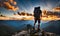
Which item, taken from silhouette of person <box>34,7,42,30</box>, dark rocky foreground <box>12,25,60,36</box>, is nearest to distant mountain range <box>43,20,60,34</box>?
dark rocky foreground <box>12,25,60,36</box>

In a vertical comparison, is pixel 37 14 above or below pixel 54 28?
above

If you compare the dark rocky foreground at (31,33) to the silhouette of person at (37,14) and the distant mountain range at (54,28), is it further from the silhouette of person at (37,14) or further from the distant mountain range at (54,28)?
the silhouette of person at (37,14)

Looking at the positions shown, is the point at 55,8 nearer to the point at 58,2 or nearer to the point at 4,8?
the point at 58,2

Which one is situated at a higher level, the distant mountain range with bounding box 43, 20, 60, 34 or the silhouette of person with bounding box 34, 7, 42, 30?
the silhouette of person with bounding box 34, 7, 42, 30

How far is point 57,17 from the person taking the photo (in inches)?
106

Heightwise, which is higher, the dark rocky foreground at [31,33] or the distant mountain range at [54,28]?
the distant mountain range at [54,28]

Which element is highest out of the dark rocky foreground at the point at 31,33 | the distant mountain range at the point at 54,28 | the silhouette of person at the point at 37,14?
the silhouette of person at the point at 37,14

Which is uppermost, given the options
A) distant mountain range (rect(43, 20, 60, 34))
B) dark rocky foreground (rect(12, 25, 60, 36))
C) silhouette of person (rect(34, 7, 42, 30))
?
silhouette of person (rect(34, 7, 42, 30))

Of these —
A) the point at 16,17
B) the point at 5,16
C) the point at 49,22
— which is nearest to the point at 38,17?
the point at 49,22

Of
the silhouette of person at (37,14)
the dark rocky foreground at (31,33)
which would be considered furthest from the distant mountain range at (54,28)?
the silhouette of person at (37,14)

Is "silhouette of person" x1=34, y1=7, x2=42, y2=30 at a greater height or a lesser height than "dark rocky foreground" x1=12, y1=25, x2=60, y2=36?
greater

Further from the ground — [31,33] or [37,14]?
[37,14]

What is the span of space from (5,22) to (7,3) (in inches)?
12.9

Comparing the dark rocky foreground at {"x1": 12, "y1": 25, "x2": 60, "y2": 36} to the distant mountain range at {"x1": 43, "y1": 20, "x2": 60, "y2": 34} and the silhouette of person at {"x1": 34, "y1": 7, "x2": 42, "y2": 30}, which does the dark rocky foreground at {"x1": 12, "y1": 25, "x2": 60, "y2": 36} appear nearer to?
the distant mountain range at {"x1": 43, "y1": 20, "x2": 60, "y2": 34}
